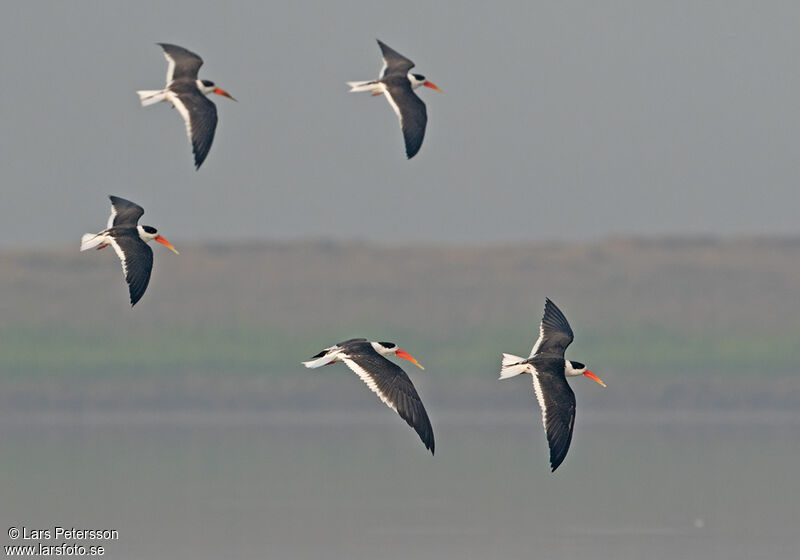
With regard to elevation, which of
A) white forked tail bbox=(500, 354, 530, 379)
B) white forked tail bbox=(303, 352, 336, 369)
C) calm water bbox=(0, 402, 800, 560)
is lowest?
calm water bbox=(0, 402, 800, 560)

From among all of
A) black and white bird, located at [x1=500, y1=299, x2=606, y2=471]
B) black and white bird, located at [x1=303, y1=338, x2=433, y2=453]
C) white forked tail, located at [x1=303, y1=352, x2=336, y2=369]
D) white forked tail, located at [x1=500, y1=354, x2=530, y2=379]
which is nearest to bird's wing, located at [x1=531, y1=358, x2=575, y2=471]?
black and white bird, located at [x1=500, y1=299, x2=606, y2=471]

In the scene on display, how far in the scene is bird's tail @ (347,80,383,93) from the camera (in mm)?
38812

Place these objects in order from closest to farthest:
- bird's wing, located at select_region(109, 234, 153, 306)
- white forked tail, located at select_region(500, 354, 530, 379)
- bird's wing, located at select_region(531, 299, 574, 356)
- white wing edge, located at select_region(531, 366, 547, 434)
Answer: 1. white wing edge, located at select_region(531, 366, 547, 434)
2. white forked tail, located at select_region(500, 354, 530, 379)
3. bird's wing, located at select_region(109, 234, 153, 306)
4. bird's wing, located at select_region(531, 299, 574, 356)

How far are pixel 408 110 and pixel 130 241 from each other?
546 centimetres

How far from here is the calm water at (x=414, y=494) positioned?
4428 cm

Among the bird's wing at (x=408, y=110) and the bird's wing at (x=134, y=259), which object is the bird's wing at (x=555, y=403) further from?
the bird's wing at (x=134, y=259)

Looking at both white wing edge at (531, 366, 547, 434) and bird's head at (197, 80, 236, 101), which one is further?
bird's head at (197, 80, 236, 101)

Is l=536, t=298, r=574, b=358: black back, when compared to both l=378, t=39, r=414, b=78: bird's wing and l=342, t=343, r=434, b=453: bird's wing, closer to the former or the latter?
l=342, t=343, r=434, b=453: bird's wing

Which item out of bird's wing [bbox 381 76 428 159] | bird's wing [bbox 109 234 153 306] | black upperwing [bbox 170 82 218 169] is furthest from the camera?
bird's wing [bbox 381 76 428 159]

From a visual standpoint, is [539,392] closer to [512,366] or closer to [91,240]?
[512,366]

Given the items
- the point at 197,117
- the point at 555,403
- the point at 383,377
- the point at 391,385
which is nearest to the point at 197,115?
the point at 197,117

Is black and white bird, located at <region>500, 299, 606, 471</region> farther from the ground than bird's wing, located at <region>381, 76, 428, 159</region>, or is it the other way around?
bird's wing, located at <region>381, 76, 428, 159</region>

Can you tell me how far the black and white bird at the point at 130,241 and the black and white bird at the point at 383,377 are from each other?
3.17 metres

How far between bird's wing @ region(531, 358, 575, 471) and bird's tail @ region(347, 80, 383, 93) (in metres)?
6.74
